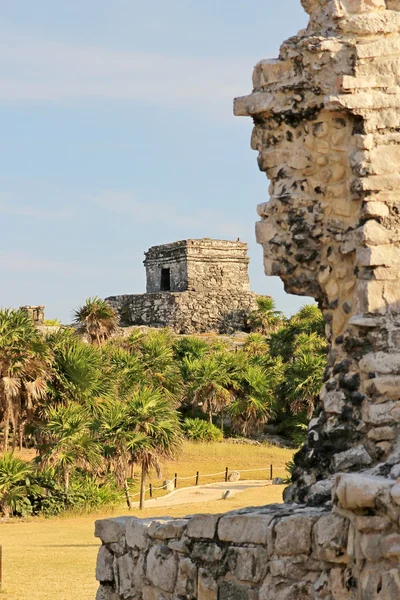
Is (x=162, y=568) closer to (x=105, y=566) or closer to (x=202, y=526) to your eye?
(x=202, y=526)

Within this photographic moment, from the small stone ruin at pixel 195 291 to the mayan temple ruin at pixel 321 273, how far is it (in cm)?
3421

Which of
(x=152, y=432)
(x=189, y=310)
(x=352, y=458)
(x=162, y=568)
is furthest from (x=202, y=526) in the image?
(x=189, y=310)

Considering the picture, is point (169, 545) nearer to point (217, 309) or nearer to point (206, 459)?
point (206, 459)

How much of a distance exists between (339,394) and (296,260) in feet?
2.46

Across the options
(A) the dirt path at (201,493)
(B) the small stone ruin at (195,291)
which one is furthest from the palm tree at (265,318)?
(A) the dirt path at (201,493)

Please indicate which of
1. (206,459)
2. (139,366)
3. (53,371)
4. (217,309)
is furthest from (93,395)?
(217,309)

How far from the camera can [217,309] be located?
40.4 m

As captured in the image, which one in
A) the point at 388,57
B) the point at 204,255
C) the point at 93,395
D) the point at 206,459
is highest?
the point at 204,255

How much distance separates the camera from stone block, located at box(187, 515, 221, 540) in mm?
4211

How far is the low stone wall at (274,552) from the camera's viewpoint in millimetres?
3404

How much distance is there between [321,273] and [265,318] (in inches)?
1392

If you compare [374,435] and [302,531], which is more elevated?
[374,435]

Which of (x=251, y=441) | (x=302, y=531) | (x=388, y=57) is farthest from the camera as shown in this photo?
(x=251, y=441)

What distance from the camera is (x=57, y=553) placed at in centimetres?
1337
